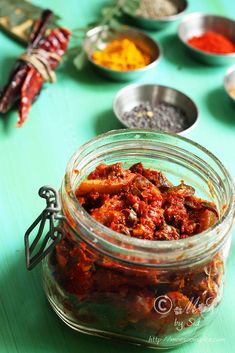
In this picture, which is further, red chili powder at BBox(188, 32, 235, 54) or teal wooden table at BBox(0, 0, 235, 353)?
red chili powder at BBox(188, 32, 235, 54)

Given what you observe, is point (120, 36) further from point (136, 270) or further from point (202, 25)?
point (136, 270)

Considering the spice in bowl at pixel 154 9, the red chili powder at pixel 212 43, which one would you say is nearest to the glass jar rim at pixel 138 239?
the red chili powder at pixel 212 43

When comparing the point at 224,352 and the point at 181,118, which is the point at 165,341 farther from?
the point at 181,118

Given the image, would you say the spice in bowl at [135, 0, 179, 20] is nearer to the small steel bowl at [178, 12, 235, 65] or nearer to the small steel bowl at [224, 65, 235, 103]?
the small steel bowl at [178, 12, 235, 65]

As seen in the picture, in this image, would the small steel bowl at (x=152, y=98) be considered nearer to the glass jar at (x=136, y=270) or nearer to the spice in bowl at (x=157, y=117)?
the spice in bowl at (x=157, y=117)

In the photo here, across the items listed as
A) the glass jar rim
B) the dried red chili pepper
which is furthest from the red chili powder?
the glass jar rim

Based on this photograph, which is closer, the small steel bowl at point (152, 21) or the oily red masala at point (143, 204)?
the oily red masala at point (143, 204)
